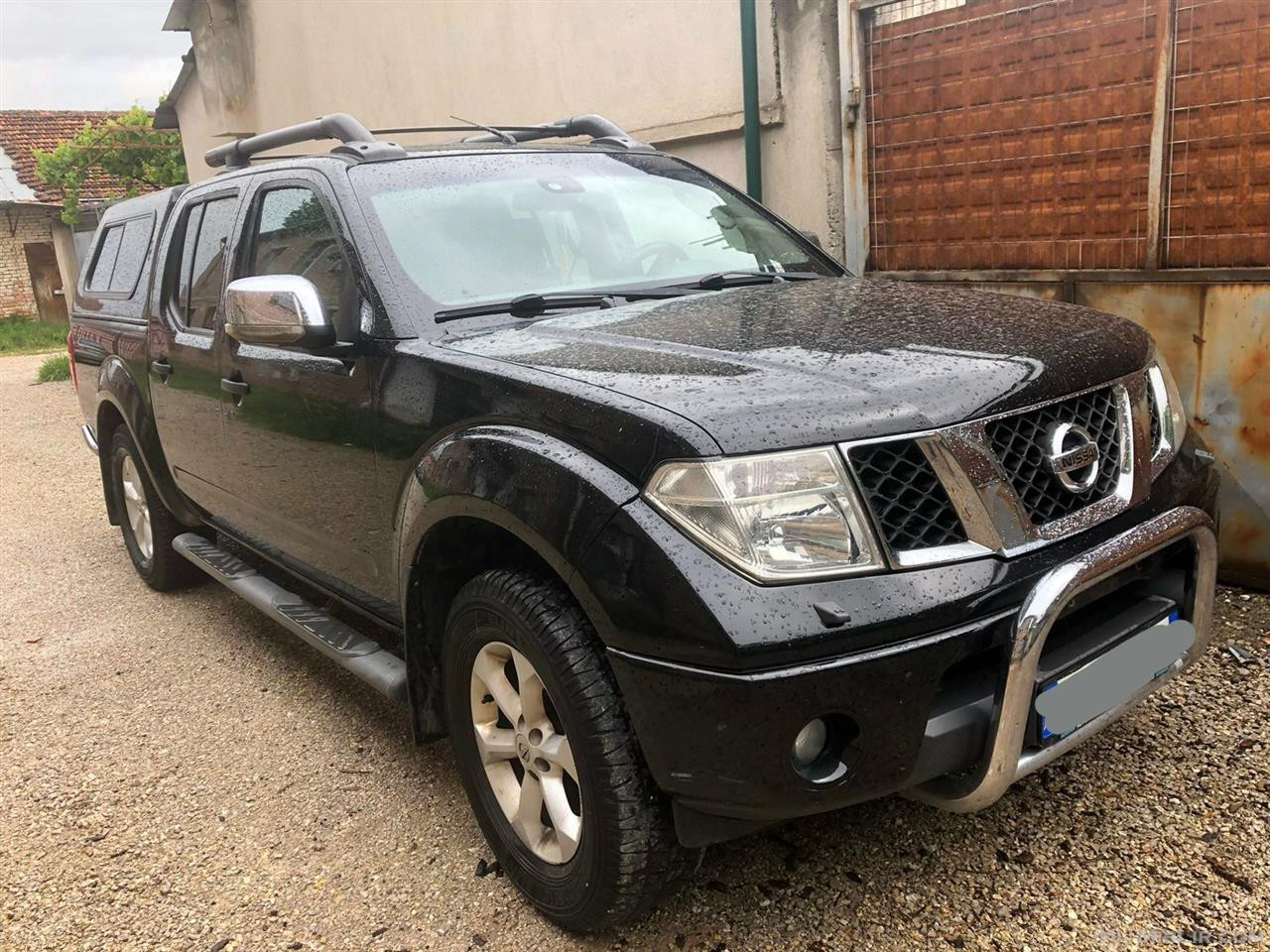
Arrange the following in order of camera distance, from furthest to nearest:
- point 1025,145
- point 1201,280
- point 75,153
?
point 75,153, point 1025,145, point 1201,280

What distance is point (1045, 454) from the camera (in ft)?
7.04

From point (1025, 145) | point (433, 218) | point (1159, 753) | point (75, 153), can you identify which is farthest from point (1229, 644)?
point (75, 153)

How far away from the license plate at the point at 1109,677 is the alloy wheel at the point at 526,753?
0.99m

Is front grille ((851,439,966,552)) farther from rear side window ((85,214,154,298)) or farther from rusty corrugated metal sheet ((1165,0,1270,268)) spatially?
rear side window ((85,214,154,298))

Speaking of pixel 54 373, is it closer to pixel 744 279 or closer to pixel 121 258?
pixel 121 258

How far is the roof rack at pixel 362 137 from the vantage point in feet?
10.8

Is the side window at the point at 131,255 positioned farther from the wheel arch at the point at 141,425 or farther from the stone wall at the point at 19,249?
the stone wall at the point at 19,249

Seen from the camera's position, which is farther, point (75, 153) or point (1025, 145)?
point (75, 153)

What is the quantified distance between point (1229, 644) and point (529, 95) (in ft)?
20.8

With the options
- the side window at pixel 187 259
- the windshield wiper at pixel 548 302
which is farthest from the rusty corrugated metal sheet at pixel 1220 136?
the side window at pixel 187 259

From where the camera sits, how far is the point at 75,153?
21188 millimetres

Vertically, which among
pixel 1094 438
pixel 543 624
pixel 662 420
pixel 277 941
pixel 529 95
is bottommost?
pixel 277 941

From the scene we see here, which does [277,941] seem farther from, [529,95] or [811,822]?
[529,95]

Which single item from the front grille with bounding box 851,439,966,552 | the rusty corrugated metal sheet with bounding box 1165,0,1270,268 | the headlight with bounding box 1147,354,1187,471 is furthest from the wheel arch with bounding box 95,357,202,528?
the rusty corrugated metal sheet with bounding box 1165,0,1270,268
